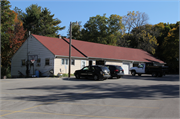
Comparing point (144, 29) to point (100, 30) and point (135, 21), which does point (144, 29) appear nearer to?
point (135, 21)

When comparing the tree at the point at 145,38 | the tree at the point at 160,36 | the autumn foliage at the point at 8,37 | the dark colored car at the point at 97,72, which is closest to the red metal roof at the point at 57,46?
the autumn foliage at the point at 8,37

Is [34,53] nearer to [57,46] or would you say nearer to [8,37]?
[57,46]

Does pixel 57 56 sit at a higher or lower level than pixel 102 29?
lower

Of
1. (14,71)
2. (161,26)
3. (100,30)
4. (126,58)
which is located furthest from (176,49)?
(14,71)

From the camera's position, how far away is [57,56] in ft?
105

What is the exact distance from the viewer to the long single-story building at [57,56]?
32.5 m

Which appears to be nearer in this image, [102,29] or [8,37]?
[8,37]

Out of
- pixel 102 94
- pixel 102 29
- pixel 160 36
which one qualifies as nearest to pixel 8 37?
pixel 102 29

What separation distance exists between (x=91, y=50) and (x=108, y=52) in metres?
4.36

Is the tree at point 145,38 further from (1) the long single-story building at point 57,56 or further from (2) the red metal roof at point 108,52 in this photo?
(1) the long single-story building at point 57,56

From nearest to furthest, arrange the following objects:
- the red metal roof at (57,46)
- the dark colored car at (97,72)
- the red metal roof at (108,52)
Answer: the dark colored car at (97,72), the red metal roof at (57,46), the red metal roof at (108,52)

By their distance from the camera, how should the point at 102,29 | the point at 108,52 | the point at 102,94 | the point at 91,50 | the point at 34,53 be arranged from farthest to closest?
the point at 102,29, the point at 108,52, the point at 91,50, the point at 34,53, the point at 102,94

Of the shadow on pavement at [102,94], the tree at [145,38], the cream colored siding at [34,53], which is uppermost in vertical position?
the tree at [145,38]

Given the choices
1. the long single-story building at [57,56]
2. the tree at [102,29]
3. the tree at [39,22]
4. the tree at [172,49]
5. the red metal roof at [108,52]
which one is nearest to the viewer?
the long single-story building at [57,56]
